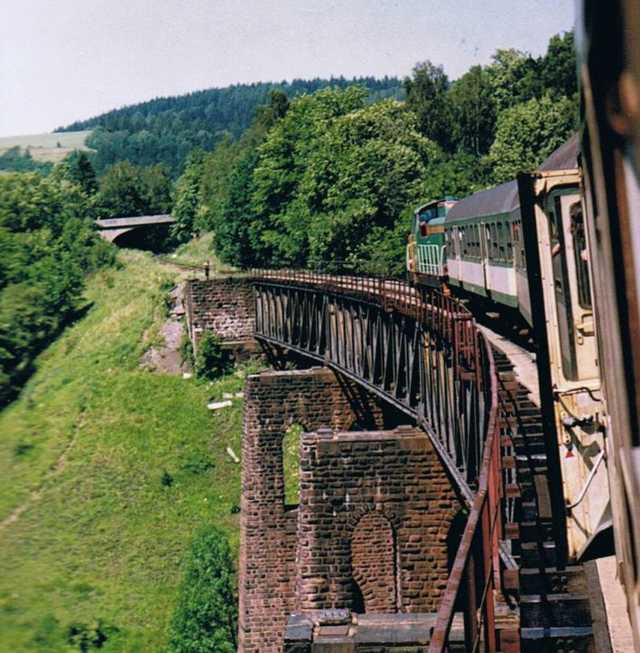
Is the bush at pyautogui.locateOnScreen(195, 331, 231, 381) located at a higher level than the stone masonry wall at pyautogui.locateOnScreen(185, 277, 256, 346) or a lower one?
lower

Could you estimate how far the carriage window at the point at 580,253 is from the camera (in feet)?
17.3

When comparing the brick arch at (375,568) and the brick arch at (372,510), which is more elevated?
the brick arch at (372,510)

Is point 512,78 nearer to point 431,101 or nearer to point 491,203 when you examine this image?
point 431,101

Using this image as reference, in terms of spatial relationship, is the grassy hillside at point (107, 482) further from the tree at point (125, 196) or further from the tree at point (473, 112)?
the tree at point (125, 196)

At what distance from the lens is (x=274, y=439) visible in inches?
899

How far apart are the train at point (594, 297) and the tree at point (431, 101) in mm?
52643

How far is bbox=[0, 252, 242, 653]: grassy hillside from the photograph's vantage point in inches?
806

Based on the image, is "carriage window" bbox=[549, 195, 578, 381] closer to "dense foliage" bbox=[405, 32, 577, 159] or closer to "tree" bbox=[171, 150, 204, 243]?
"dense foliage" bbox=[405, 32, 577, 159]

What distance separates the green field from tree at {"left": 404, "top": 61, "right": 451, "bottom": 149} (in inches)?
1342

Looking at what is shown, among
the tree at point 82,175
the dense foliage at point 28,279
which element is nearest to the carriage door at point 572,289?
the dense foliage at point 28,279

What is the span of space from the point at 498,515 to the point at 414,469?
7520mm

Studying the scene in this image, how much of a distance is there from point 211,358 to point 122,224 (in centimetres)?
4556

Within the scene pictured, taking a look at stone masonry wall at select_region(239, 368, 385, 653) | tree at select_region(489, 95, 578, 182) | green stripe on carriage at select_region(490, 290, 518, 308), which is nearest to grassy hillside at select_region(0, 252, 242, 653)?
stone masonry wall at select_region(239, 368, 385, 653)

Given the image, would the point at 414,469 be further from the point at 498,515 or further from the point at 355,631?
the point at 498,515
